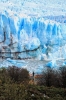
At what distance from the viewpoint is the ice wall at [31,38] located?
10.4 m

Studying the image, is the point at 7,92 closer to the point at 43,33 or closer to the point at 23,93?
the point at 23,93

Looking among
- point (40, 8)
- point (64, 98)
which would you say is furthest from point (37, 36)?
point (64, 98)

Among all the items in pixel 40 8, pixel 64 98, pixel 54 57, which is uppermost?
pixel 40 8

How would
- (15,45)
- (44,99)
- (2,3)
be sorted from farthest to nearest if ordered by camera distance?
(2,3) → (15,45) → (44,99)

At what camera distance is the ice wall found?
10391 mm

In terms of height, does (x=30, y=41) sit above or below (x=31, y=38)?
below

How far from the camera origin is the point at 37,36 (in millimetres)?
10688

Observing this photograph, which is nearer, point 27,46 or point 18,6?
point 27,46

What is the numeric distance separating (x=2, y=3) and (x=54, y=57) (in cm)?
423

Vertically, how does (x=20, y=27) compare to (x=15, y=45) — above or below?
above

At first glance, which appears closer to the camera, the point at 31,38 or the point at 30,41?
the point at 30,41

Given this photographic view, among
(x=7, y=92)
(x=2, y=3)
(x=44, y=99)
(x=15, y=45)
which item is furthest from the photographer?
(x=2, y=3)

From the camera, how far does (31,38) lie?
10.6 m

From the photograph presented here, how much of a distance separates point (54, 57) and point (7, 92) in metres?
7.46
